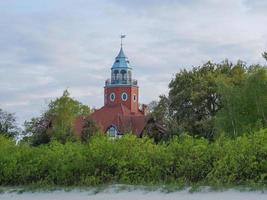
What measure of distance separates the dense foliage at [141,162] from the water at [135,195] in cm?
88

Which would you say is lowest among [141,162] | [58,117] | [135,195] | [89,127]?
[135,195]

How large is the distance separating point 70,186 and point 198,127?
40528 millimetres

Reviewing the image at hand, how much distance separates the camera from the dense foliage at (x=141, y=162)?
16062 millimetres

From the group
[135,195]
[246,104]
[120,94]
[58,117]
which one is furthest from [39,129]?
[135,195]

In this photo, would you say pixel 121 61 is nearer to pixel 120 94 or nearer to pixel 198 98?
pixel 120 94

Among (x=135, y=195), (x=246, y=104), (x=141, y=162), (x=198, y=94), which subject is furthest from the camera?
(x=198, y=94)

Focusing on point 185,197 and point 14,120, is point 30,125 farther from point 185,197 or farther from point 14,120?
point 185,197

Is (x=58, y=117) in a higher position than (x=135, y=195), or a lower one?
higher

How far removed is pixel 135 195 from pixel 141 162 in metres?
2.03

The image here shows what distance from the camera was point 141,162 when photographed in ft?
57.2

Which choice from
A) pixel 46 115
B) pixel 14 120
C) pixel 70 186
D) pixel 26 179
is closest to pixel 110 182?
pixel 70 186

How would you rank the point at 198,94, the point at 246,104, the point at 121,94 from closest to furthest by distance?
the point at 246,104
the point at 198,94
the point at 121,94

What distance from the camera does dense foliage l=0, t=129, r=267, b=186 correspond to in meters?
16.1

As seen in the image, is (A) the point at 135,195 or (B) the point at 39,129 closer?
(A) the point at 135,195
